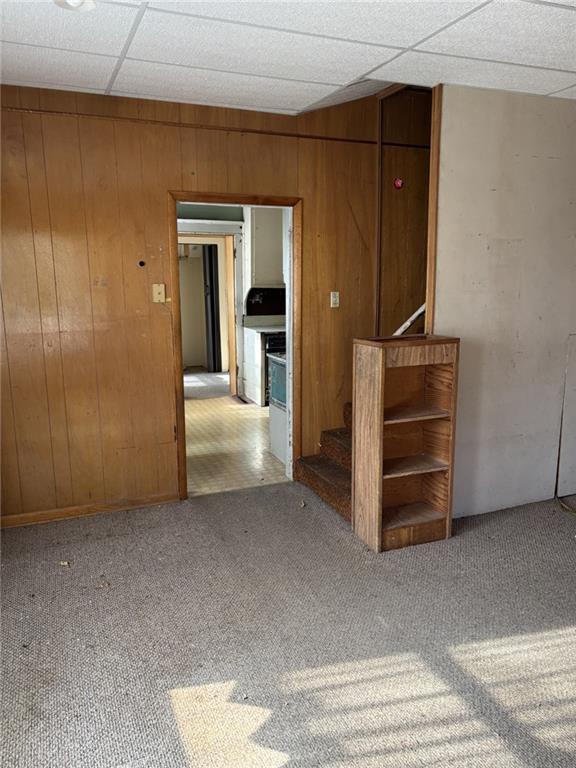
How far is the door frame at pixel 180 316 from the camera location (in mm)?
3500

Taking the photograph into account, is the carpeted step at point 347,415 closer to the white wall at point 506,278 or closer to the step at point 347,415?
the step at point 347,415

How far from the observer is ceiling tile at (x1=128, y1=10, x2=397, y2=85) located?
2217mm

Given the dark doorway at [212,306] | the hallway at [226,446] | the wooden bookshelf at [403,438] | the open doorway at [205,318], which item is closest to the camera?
the wooden bookshelf at [403,438]

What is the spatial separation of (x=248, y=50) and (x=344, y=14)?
55cm

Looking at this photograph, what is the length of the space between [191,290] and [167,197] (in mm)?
5996

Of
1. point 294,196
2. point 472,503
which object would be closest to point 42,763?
point 472,503

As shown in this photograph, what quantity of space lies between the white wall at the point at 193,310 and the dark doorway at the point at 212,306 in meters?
0.39

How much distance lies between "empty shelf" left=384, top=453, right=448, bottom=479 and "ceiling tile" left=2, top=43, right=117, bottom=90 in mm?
2485

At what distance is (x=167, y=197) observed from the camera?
344cm

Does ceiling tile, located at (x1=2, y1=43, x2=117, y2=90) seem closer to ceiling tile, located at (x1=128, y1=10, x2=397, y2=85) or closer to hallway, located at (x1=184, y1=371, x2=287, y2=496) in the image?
ceiling tile, located at (x1=128, y1=10, x2=397, y2=85)

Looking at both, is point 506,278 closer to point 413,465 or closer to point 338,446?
point 413,465

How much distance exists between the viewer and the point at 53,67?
2.69 meters

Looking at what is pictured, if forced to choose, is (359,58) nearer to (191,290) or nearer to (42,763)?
(42,763)

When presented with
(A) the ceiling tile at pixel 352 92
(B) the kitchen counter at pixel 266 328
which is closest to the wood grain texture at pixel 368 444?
(A) the ceiling tile at pixel 352 92
